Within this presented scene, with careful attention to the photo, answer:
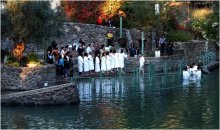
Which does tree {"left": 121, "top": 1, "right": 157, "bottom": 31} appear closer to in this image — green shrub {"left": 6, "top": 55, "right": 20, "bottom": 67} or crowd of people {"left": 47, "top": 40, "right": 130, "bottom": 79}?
crowd of people {"left": 47, "top": 40, "right": 130, "bottom": 79}

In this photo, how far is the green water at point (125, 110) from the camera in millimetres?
24862

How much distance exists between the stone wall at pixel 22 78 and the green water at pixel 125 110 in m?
2.19

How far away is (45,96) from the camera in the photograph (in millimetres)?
28562

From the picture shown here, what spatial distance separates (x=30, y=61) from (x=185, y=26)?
2248 centimetres

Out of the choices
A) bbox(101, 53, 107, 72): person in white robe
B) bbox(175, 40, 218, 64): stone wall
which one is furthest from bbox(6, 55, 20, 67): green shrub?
bbox(175, 40, 218, 64): stone wall

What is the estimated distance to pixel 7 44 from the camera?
41.0m

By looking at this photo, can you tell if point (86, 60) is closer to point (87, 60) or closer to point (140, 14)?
point (87, 60)

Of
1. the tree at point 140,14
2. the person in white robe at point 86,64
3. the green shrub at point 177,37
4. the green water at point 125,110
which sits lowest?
the green water at point 125,110

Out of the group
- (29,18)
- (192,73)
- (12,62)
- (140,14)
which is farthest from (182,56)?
(12,62)

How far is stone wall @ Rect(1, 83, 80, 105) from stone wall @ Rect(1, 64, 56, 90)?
2448 millimetres

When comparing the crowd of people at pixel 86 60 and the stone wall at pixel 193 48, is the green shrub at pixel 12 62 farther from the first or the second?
the stone wall at pixel 193 48

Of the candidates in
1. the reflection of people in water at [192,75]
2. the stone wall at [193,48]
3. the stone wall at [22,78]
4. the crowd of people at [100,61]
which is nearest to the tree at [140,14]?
the stone wall at [193,48]

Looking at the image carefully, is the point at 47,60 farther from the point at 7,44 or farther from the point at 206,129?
the point at 206,129

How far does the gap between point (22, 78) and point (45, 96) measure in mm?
3254
